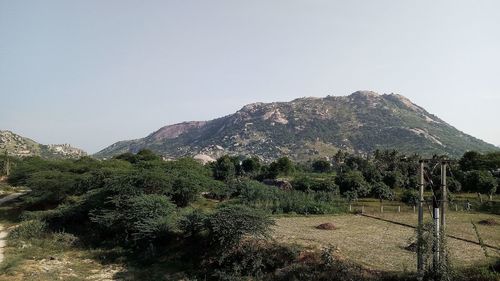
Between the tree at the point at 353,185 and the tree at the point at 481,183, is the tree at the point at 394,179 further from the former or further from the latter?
the tree at the point at 481,183

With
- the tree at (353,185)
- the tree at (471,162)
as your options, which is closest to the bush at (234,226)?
the tree at (353,185)

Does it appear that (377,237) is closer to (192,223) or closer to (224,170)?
(192,223)

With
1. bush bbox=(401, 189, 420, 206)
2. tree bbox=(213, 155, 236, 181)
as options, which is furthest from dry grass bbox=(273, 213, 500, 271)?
tree bbox=(213, 155, 236, 181)

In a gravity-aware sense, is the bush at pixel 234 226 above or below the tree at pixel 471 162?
below

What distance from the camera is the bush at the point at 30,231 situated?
37.5 m

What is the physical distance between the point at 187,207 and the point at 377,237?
21787 millimetres

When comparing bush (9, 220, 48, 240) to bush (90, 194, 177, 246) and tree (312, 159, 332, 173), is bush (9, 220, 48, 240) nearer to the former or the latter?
bush (90, 194, 177, 246)

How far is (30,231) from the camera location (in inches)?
1503

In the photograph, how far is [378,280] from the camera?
795 inches

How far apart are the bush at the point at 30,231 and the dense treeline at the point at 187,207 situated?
0.54 m

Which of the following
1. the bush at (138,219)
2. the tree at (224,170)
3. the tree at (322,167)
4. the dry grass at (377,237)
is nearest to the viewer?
the dry grass at (377,237)

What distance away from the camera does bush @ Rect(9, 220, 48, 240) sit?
37500 mm

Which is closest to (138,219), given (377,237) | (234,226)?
(234,226)

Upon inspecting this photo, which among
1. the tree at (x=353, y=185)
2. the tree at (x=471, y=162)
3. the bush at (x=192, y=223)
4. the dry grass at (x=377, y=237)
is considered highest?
the tree at (x=471, y=162)
